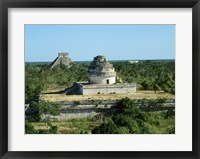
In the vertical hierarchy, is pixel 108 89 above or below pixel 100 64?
below

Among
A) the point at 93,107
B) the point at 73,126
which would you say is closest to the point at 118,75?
the point at 93,107

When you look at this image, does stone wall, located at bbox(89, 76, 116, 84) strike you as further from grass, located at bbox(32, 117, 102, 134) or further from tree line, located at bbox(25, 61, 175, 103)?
grass, located at bbox(32, 117, 102, 134)

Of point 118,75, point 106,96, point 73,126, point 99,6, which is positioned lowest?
point 73,126

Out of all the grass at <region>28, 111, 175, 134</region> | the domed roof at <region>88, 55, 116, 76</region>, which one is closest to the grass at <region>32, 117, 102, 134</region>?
the grass at <region>28, 111, 175, 134</region>

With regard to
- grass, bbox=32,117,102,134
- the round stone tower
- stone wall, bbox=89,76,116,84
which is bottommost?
grass, bbox=32,117,102,134

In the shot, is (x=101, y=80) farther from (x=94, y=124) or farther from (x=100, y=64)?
(x=94, y=124)

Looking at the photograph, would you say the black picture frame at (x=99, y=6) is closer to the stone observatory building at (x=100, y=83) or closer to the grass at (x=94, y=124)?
the grass at (x=94, y=124)

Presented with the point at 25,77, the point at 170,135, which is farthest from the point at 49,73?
the point at 170,135
